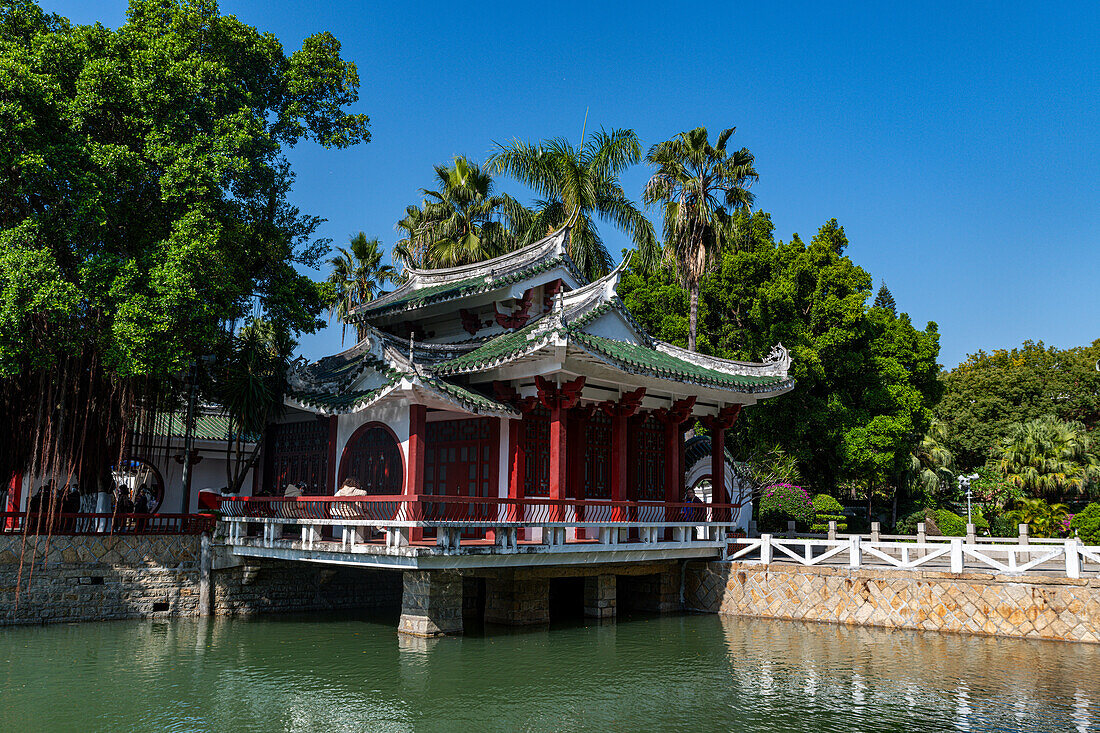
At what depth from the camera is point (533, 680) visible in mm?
13016

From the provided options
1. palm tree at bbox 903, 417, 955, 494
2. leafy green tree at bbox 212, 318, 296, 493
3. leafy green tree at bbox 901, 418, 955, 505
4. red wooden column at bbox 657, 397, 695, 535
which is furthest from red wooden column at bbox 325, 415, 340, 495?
palm tree at bbox 903, 417, 955, 494

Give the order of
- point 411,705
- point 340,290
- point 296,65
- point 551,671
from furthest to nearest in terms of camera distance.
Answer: point 340,290 → point 296,65 → point 551,671 → point 411,705

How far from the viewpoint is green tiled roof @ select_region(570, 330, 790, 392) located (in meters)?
17.4

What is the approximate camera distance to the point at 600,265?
98.2 feet

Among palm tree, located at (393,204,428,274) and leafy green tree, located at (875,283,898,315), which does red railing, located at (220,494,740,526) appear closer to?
palm tree, located at (393,204,428,274)

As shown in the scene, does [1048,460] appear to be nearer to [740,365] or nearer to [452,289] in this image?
[740,365]

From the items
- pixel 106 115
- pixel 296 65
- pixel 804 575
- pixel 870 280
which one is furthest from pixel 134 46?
pixel 870 280

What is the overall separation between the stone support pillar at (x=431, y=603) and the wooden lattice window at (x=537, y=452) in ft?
10.0

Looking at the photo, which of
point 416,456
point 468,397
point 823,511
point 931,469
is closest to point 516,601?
point 416,456

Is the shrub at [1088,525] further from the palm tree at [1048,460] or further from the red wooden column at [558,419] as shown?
the red wooden column at [558,419]

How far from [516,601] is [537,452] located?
→ 3179mm

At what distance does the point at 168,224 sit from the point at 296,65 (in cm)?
570

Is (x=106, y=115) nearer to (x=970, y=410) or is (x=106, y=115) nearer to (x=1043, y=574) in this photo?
(x=1043, y=574)

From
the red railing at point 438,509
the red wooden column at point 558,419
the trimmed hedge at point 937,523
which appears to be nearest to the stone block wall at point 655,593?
the red railing at point 438,509
